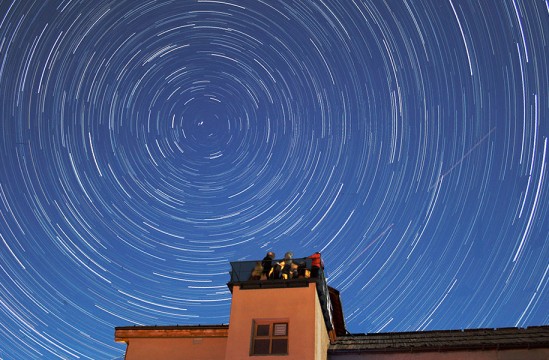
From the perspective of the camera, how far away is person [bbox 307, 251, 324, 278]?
1794 centimetres

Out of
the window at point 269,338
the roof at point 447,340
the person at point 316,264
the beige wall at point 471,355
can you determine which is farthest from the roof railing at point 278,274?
the beige wall at point 471,355

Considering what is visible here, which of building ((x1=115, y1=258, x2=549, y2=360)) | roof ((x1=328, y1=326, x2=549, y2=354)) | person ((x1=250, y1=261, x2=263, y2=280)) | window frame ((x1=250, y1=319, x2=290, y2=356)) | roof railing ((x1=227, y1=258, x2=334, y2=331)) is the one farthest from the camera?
person ((x1=250, y1=261, x2=263, y2=280))

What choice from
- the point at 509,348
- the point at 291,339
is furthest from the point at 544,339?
the point at 291,339

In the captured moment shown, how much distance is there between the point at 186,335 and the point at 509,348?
11.8m

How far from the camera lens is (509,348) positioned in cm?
→ 1675

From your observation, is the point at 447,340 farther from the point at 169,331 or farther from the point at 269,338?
the point at 169,331

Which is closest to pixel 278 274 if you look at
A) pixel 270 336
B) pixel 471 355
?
pixel 270 336

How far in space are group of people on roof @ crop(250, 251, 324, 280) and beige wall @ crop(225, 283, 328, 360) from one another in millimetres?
541

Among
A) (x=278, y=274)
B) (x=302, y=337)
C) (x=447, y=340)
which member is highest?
Answer: (x=278, y=274)

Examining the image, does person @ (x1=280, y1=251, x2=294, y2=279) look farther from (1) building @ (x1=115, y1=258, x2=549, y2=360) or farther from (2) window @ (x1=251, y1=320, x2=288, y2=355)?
(2) window @ (x1=251, y1=320, x2=288, y2=355)

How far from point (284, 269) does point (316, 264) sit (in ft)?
4.07

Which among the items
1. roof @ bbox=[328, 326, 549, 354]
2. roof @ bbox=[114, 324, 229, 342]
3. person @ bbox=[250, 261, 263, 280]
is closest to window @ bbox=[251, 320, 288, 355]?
person @ bbox=[250, 261, 263, 280]

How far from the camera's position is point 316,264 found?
18.4 m

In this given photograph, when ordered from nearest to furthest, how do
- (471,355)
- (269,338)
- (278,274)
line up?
(269,338), (471,355), (278,274)
